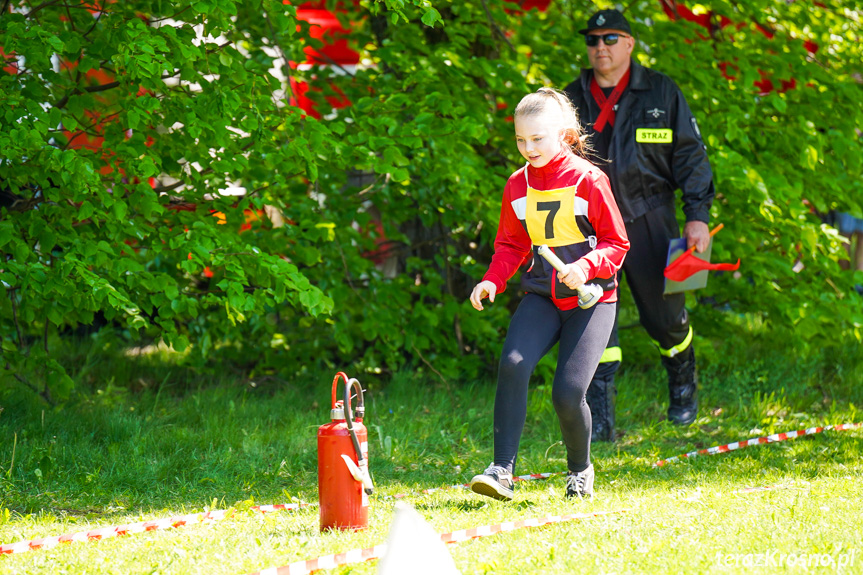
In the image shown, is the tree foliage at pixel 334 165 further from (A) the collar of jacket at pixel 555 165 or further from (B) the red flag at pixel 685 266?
(A) the collar of jacket at pixel 555 165

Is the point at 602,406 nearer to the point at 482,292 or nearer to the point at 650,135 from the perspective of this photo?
the point at 650,135

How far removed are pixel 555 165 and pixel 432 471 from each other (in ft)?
5.54

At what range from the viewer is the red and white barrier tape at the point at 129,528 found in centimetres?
315

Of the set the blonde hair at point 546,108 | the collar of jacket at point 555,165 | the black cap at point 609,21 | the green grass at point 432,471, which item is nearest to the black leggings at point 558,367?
the green grass at point 432,471

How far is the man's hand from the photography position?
4695mm

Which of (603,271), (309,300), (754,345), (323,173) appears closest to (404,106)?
(323,173)

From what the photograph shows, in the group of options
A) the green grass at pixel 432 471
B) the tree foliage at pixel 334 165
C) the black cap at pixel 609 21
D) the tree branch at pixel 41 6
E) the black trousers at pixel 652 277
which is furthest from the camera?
the black trousers at pixel 652 277

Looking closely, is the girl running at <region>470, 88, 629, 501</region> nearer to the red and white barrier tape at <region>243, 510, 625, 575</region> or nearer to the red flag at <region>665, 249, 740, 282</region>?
the red and white barrier tape at <region>243, 510, 625, 575</region>

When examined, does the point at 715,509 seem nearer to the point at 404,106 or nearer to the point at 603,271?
the point at 603,271

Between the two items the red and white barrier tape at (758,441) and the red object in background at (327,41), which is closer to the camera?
the red and white barrier tape at (758,441)

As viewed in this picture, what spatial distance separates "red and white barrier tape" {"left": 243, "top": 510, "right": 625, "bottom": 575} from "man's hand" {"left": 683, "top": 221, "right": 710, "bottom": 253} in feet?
6.22

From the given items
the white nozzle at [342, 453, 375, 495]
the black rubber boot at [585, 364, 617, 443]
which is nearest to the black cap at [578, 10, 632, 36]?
the black rubber boot at [585, 364, 617, 443]

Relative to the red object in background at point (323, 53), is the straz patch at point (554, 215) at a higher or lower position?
lower

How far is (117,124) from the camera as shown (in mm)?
4414
